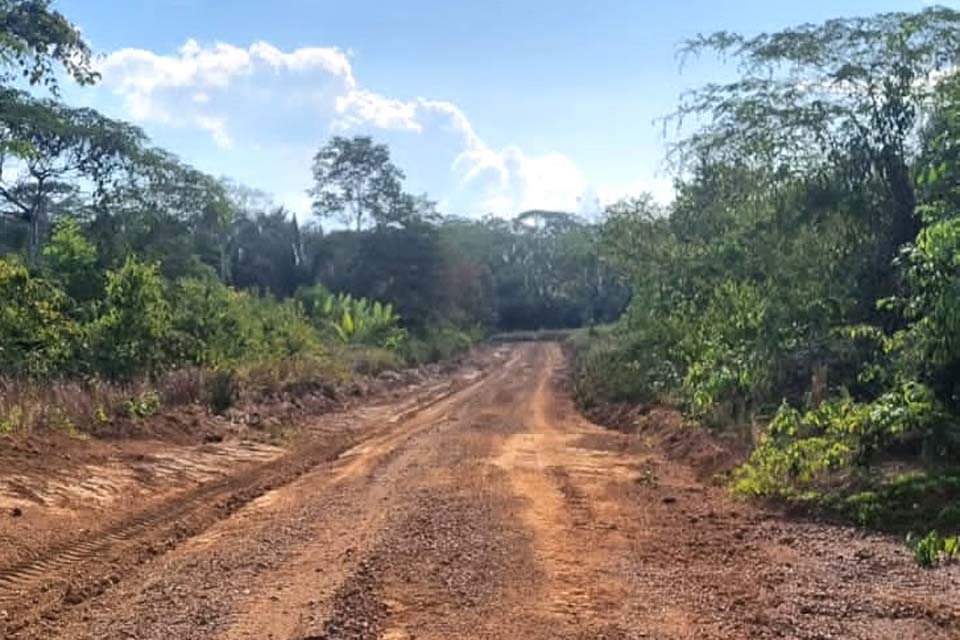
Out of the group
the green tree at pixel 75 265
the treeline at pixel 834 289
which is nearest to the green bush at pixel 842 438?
the treeline at pixel 834 289

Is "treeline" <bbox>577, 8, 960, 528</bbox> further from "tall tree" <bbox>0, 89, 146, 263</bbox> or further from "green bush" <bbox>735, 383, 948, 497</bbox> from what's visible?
"tall tree" <bbox>0, 89, 146, 263</bbox>

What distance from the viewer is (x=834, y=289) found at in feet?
47.5

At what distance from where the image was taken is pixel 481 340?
213 feet

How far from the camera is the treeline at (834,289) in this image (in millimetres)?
8789

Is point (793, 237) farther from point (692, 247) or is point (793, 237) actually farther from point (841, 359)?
point (692, 247)

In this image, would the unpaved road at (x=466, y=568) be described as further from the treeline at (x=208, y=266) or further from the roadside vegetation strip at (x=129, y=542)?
the treeline at (x=208, y=266)

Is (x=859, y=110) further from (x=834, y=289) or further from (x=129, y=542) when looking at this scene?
(x=129, y=542)

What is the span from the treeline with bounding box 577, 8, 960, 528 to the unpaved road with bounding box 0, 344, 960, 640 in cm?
120

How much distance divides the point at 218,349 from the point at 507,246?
249 ft

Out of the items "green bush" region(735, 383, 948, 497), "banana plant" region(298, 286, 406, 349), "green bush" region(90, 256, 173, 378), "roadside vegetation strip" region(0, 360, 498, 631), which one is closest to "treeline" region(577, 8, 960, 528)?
"green bush" region(735, 383, 948, 497)

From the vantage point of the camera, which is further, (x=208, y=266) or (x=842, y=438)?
(x=208, y=266)

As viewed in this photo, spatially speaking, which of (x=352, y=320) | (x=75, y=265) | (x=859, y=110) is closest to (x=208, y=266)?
(x=352, y=320)

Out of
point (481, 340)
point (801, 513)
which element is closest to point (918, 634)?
point (801, 513)

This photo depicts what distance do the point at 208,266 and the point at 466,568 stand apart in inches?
1452
